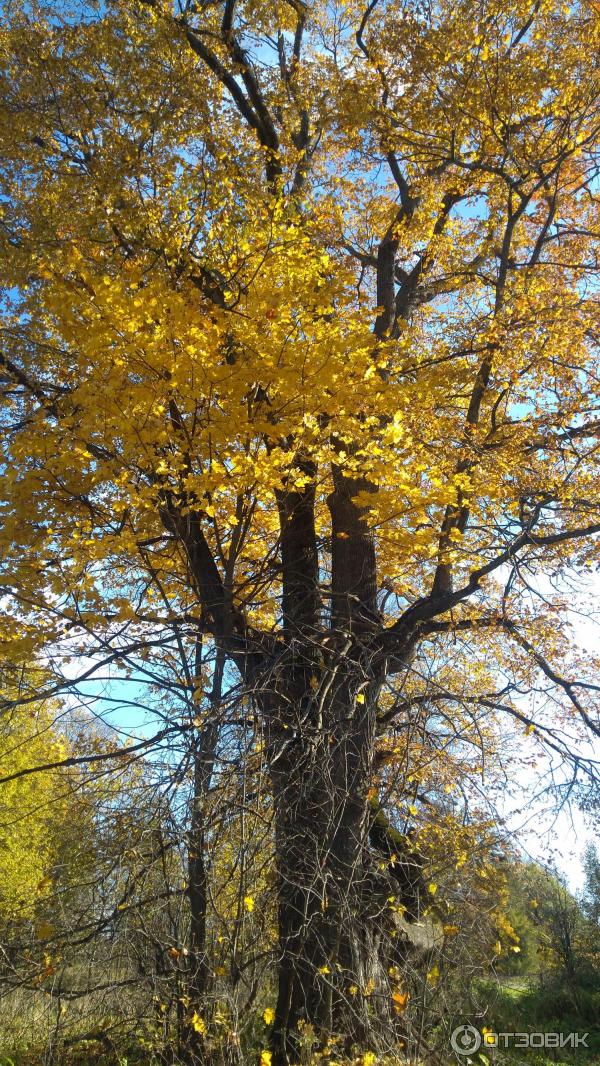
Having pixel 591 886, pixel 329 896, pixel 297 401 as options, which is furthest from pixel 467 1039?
pixel 591 886

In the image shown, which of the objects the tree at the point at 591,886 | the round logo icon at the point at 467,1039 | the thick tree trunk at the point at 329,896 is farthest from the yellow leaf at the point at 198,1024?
the tree at the point at 591,886

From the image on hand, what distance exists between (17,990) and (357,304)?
7.22 metres

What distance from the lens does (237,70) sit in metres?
6.43

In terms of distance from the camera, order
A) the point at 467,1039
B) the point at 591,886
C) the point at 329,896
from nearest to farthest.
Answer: the point at 329,896
the point at 467,1039
the point at 591,886

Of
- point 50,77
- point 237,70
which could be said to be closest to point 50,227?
point 50,77

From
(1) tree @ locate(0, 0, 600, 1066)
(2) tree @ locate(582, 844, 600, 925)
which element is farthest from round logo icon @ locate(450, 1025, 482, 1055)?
(2) tree @ locate(582, 844, 600, 925)

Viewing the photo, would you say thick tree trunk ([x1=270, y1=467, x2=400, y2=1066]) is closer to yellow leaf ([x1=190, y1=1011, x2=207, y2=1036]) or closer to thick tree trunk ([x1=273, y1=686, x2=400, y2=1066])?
thick tree trunk ([x1=273, y1=686, x2=400, y2=1066])

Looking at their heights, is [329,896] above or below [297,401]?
below

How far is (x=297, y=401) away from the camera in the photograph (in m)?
4.23

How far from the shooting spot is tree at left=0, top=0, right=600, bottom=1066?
397 centimetres

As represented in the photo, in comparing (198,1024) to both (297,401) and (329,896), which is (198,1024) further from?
(297,401)

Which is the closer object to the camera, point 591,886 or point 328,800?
point 328,800

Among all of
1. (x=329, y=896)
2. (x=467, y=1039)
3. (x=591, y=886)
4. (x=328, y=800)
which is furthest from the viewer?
(x=591, y=886)

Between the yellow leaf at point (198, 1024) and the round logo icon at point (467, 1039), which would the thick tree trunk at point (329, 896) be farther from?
the round logo icon at point (467, 1039)
